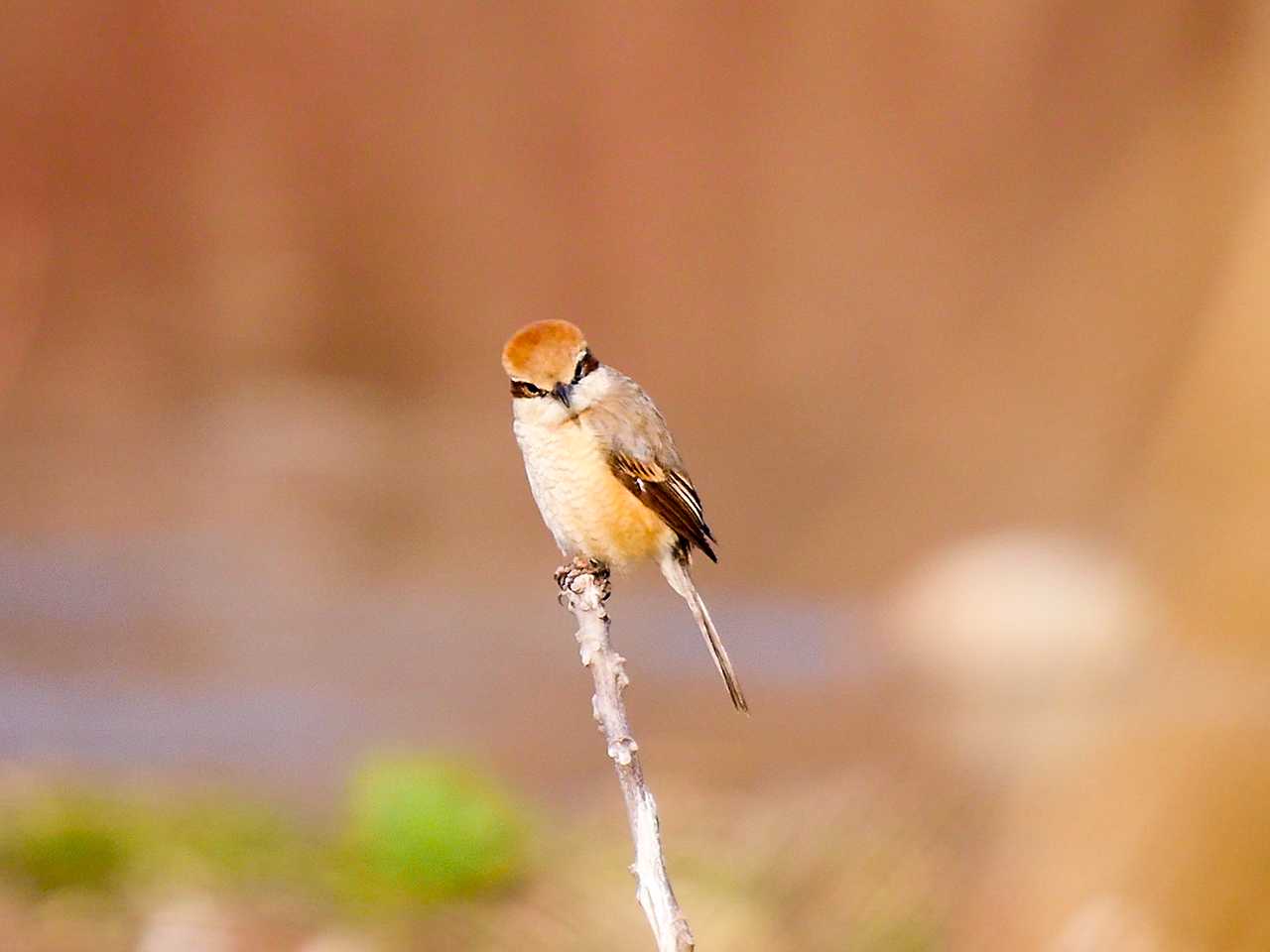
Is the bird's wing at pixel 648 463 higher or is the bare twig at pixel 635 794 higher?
the bird's wing at pixel 648 463

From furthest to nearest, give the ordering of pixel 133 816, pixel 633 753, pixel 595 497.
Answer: pixel 133 816, pixel 595 497, pixel 633 753

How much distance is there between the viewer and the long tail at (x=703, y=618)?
42.2 inches

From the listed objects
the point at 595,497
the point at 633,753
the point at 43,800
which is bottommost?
the point at 633,753

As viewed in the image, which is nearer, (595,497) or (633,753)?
(633,753)

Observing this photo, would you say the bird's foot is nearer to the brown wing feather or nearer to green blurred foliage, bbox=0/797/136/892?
the brown wing feather

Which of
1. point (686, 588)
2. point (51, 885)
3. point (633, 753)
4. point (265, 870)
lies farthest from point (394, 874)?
point (633, 753)

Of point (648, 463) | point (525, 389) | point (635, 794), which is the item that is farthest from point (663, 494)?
point (635, 794)

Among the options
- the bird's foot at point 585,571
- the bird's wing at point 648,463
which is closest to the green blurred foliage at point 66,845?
the bird's foot at point 585,571

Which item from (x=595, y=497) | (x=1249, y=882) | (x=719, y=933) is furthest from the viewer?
(x=719, y=933)

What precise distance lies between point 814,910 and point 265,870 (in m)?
0.70

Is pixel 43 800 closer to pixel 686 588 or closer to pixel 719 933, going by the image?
pixel 719 933

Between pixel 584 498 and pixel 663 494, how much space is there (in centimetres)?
6

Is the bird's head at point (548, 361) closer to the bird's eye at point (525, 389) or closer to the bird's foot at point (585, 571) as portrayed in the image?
the bird's eye at point (525, 389)

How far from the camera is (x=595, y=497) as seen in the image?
1070mm
